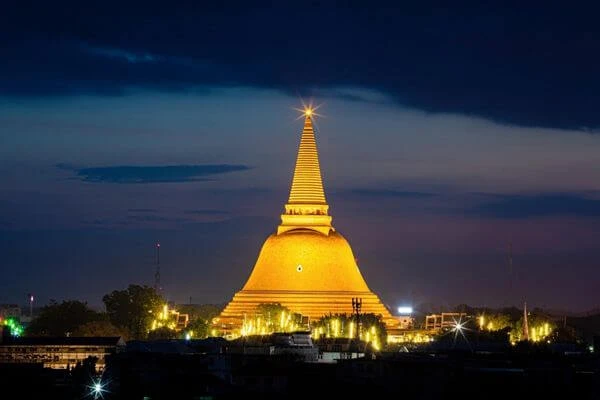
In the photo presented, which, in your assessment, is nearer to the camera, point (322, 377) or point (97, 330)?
point (322, 377)

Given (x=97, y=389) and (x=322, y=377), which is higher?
(x=322, y=377)

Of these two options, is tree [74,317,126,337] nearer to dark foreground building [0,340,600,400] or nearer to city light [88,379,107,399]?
dark foreground building [0,340,600,400]

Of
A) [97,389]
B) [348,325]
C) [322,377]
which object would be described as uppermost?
[348,325]

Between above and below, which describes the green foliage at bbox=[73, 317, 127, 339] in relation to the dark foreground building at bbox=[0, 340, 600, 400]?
above

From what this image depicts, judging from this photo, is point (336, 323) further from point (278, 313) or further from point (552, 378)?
point (552, 378)

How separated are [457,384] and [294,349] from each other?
36710 millimetres

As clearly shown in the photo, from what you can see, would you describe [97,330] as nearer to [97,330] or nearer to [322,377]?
[97,330]

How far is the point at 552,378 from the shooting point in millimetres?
129375

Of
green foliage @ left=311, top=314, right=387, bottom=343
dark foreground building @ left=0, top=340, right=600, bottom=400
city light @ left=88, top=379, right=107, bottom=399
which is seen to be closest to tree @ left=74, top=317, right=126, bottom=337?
green foliage @ left=311, top=314, right=387, bottom=343

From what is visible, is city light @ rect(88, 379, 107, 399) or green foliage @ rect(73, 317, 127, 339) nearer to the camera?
city light @ rect(88, 379, 107, 399)

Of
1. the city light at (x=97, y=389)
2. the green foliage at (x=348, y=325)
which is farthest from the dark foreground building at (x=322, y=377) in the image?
the green foliage at (x=348, y=325)

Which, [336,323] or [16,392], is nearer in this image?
[16,392]

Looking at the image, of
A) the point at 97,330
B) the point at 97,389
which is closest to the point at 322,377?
the point at 97,389

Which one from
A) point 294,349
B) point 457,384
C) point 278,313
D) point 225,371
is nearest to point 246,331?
point 278,313
